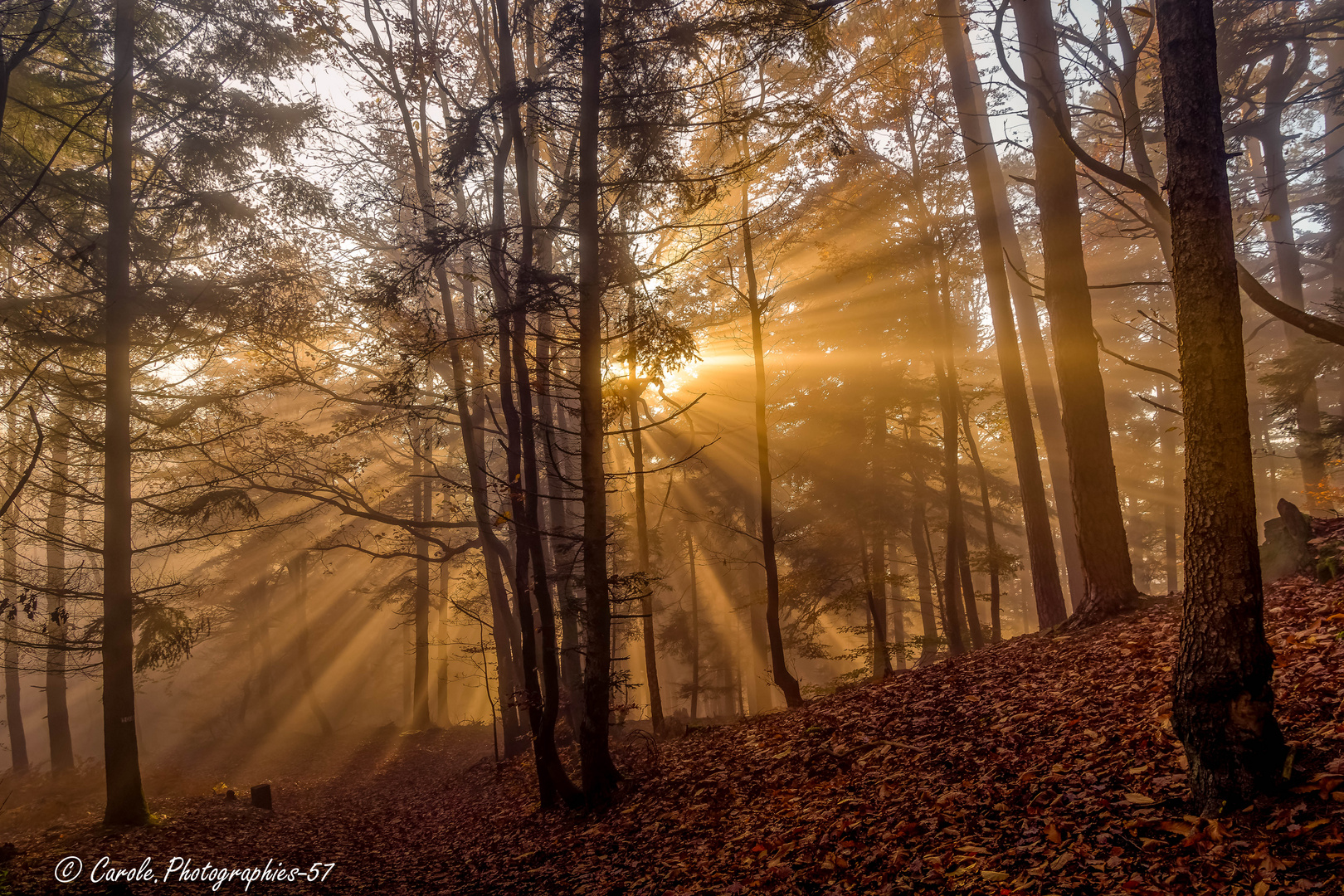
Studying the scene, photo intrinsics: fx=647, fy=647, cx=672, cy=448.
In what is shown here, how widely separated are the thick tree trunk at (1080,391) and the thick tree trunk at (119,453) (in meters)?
13.5

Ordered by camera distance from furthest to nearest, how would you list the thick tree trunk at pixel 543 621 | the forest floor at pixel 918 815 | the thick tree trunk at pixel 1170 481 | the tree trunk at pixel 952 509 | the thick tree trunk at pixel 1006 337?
1. the thick tree trunk at pixel 1170 481
2. the tree trunk at pixel 952 509
3. the thick tree trunk at pixel 1006 337
4. the thick tree trunk at pixel 543 621
5. the forest floor at pixel 918 815

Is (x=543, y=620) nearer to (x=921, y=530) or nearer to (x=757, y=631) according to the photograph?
(x=921, y=530)

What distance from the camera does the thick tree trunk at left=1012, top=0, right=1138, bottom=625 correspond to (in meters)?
8.10

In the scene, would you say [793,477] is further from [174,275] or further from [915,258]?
[174,275]

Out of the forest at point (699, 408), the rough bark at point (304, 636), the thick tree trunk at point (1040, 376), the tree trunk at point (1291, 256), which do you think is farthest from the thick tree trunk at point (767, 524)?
the rough bark at point (304, 636)

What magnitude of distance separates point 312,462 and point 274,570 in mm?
16521

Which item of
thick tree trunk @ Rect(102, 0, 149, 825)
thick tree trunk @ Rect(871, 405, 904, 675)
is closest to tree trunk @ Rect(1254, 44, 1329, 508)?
thick tree trunk @ Rect(871, 405, 904, 675)

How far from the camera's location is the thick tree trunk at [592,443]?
768 cm

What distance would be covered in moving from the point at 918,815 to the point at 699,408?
13.1 meters

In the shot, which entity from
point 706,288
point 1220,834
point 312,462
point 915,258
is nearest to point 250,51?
point 312,462

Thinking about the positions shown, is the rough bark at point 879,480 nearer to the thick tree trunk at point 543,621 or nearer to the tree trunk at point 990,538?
the tree trunk at point 990,538

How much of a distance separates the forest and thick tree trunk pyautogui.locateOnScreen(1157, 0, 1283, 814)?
23 millimetres

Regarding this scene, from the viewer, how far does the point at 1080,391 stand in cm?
823

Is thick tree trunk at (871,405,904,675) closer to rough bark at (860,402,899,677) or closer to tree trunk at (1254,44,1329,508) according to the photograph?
rough bark at (860,402,899,677)
